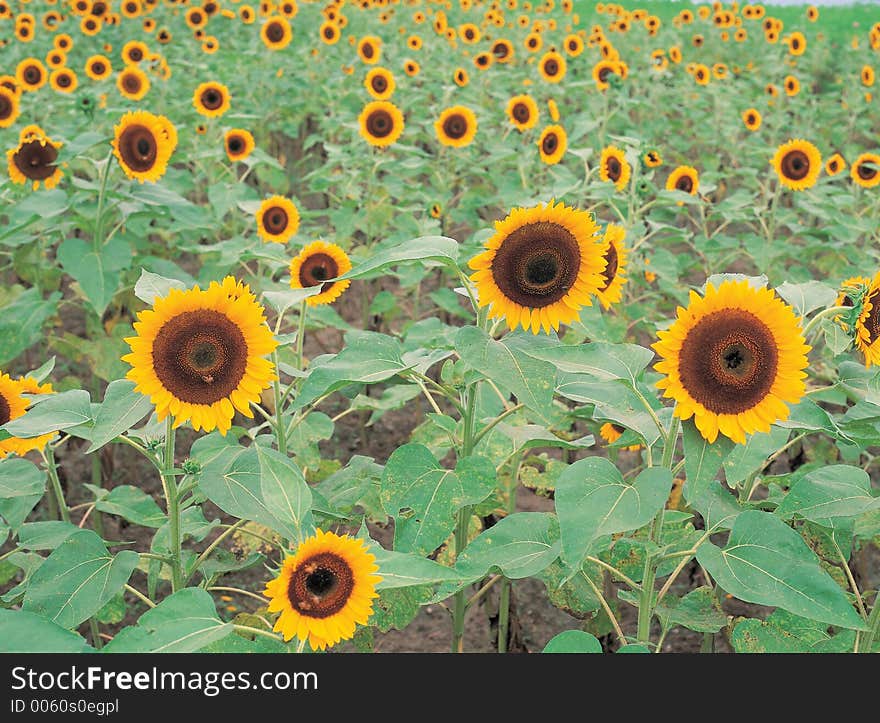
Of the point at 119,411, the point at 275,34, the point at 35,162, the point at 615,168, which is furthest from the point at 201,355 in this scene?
the point at 275,34

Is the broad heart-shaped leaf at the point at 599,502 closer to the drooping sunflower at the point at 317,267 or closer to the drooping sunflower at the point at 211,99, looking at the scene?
the drooping sunflower at the point at 317,267

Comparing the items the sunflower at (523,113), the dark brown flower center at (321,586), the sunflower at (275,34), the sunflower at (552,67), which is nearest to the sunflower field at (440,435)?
the dark brown flower center at (321,586)

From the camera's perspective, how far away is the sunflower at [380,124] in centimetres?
496

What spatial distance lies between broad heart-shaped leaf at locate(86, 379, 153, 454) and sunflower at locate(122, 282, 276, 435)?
0.22 feet

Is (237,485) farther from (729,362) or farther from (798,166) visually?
(798,166)

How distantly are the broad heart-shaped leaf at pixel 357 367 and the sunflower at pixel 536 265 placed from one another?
275 millimetres

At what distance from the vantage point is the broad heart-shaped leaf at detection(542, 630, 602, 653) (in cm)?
154

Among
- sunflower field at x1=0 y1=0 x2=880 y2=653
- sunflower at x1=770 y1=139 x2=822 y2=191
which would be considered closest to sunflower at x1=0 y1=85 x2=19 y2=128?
sunflower field at x1=0 y1=0 x2=880 y2=653

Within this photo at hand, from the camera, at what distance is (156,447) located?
2.11m

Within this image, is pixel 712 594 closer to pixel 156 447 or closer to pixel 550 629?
pixel 550 629

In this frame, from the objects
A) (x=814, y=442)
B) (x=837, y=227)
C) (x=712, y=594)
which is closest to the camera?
(x=712, y=594)
